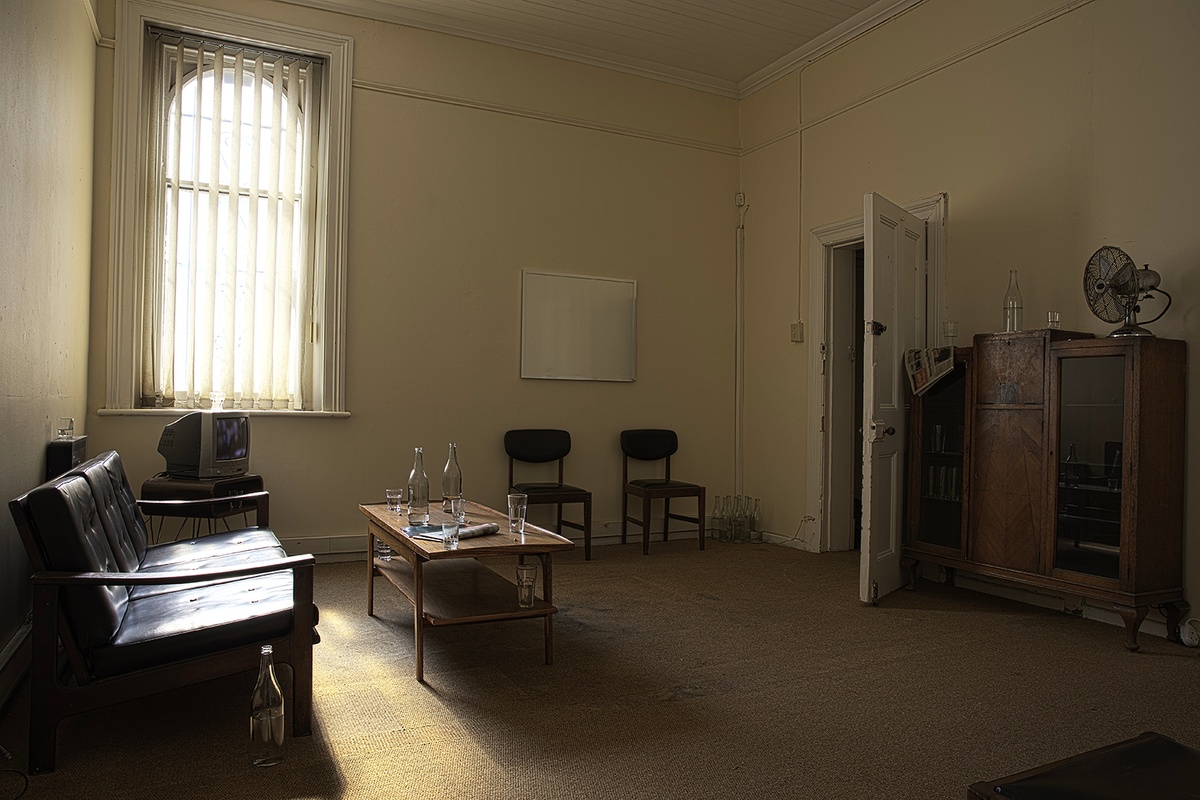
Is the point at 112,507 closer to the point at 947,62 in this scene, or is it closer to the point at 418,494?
the point at 418,494

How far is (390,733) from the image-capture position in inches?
102

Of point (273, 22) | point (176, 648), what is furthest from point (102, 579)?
point (273, 22)

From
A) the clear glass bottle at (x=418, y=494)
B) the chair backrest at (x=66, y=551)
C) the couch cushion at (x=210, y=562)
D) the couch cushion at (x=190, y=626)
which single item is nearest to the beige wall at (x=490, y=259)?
the clear glass bottle at (x=418, y=494)

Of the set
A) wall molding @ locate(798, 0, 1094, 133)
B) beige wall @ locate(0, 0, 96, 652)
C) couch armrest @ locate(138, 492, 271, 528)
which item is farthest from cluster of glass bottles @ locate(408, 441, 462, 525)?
wall molding @ locate(798, 0, 1094, 133)

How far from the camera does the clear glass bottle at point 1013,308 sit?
4.23 metres

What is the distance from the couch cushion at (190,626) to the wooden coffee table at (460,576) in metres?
0.53

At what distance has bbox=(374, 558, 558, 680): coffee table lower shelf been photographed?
3.08 meters

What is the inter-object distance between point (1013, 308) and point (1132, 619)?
1.58 metres

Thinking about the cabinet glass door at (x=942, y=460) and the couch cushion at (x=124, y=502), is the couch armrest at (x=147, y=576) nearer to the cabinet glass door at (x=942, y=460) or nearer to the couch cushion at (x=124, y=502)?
the couch cushion at (x=124, y=502)

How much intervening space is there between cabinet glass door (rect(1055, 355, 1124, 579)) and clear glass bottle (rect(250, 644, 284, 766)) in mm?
3400

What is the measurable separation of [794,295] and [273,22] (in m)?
3.91

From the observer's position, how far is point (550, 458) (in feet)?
18.9

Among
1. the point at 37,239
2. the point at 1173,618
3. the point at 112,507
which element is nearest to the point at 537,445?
the point at 112,507

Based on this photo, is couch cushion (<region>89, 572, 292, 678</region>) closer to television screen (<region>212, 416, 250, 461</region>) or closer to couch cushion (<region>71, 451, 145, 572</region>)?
couch cushion (<region>71, 451, 145, 572</region>)
